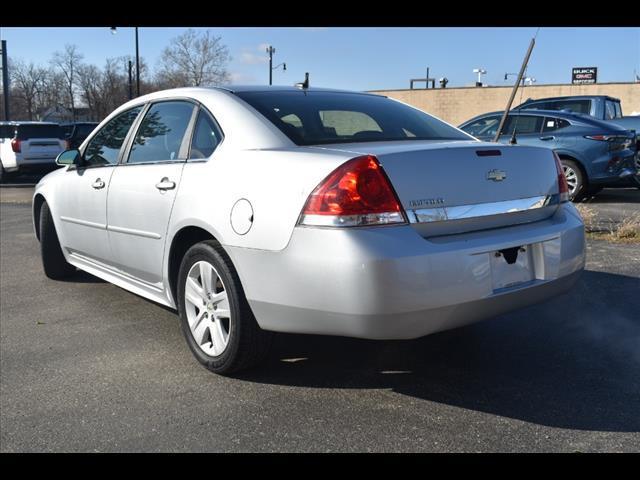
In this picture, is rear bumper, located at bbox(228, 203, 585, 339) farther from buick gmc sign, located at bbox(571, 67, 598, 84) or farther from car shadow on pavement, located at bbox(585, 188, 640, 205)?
buick gmc sign, located at bbox(571, 67, 598, 84)

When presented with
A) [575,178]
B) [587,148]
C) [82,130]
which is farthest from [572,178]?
[82,130]

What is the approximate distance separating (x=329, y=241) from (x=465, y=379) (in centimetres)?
116

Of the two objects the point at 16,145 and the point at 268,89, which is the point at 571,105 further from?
the point at 16,145

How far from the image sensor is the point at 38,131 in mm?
17609

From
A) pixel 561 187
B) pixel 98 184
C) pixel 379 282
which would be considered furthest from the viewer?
pixel 98 184

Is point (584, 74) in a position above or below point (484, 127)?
above

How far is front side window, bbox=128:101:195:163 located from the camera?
3.95m

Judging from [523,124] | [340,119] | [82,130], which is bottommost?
[340,119]

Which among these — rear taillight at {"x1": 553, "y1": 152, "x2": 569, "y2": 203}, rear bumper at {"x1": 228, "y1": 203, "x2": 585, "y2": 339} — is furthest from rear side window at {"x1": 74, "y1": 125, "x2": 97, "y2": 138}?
rear taillight at {"x1": 553, "y1": 152, "x2": 569, "y2": 203}

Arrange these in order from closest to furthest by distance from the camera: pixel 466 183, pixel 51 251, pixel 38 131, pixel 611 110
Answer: pixel 466 183 → pixel 51 251 → pixel 611 110 → pixel 38 131

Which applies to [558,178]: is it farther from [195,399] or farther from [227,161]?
[195,399]

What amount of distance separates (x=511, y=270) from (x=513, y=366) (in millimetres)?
717

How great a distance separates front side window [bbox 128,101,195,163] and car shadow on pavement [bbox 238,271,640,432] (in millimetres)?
1392

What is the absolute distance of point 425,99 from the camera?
41.6 meters
